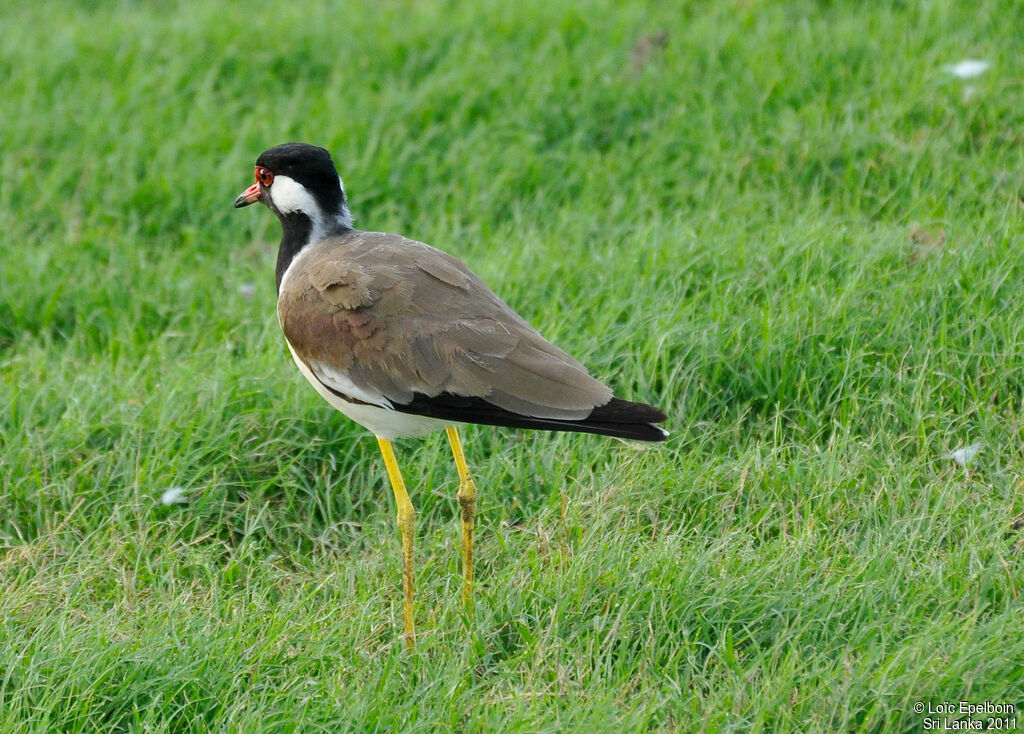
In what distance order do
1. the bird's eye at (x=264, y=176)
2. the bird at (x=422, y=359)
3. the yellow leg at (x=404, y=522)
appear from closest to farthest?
the bird at (x=422, y=359) → the yellow leg at (x=404, y=522) → the bird's eye at (x=264, y=176)

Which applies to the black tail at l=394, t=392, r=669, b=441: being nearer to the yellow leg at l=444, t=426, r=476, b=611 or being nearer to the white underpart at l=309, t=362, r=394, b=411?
the white underpart at l=309, t=362, r=394, b=411

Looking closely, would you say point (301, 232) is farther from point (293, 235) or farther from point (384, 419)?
point (384, 419)

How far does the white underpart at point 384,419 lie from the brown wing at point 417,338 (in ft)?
0.17

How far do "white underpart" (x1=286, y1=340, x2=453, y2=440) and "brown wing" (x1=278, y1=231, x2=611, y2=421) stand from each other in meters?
0.05

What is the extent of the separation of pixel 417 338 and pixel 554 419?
1.87 feet

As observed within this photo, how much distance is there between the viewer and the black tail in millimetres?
3650

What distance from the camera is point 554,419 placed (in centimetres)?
374

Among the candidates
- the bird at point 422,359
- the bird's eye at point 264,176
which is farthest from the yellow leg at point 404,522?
the bird's eye at point 264,176

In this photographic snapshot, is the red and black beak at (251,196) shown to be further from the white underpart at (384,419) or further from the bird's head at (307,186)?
the white underpart at (384,419)

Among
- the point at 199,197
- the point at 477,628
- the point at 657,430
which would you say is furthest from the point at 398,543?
the point at 199,197

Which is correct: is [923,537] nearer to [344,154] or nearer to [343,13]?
[344,154]

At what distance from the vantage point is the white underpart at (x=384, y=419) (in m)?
4.03

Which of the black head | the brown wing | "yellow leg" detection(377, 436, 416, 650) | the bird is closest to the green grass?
"yellow leg" detection(377, 436, 416, 650)

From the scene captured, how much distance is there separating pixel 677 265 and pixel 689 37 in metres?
2.39
